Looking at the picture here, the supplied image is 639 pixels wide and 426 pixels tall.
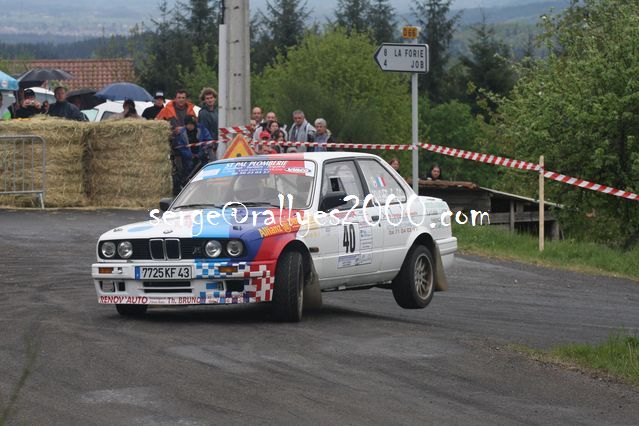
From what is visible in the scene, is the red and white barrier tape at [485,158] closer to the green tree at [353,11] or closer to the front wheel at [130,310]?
the front wheel at [130,310]

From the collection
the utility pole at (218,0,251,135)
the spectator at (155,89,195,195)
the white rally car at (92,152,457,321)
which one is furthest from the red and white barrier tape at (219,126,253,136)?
the spectator at (155,89,195,195)

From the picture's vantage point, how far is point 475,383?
8406 millimetres

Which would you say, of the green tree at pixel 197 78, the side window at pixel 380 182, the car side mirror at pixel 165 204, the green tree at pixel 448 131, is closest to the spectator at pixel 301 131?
the side window at pixel 380 182

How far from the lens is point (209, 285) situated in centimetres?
1068

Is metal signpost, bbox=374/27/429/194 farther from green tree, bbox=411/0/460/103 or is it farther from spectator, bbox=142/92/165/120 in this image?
green tree, bbox=411/0/460/103

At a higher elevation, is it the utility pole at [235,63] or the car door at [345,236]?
the utility pole at [235,63]

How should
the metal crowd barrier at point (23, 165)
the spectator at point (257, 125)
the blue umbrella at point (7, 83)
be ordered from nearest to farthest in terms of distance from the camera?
the metal crowd barrier at point (23, 165)
the spectator at point (257, 125)
the blue umbrella at point (7, 83)

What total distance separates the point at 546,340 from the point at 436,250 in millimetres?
2373

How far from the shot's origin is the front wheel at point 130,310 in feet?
36.9

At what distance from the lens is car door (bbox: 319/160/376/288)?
1152cm

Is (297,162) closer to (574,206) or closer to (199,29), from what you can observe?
(574,206)

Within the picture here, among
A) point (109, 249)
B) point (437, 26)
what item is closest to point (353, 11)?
point (437, 26)

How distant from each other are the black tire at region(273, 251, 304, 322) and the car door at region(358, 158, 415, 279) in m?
1.45

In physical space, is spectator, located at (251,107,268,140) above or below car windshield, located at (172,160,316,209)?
above
